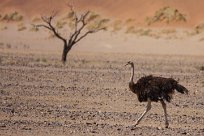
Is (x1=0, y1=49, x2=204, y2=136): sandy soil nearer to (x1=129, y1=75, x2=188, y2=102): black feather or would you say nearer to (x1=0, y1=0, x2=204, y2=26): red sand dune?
(x1=129, y1=75, x2=188, y2=102): black feather

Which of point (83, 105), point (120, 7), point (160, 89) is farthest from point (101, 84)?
point (120, 7)

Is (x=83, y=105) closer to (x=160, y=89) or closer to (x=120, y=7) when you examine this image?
(x=160, y=89)

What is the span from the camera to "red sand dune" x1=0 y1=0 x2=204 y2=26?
82.2m

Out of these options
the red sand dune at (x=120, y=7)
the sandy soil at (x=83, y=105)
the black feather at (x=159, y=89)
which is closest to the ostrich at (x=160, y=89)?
the black feather at (x=159, y=89)

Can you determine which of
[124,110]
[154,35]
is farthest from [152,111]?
[154,35]

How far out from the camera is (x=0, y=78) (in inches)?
1185

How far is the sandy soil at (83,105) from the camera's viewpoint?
673 inches

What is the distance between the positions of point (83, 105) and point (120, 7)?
219 feet

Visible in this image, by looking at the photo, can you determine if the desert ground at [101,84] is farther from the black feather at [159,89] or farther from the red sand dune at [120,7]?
the red sand dune at [120,7]

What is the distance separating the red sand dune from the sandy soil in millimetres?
46476

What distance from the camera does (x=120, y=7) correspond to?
87.8 metres

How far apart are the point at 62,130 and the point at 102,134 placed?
34.6 inches

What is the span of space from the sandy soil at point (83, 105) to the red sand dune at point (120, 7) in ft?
152

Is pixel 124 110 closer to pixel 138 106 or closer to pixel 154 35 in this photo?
pixel 138 106
